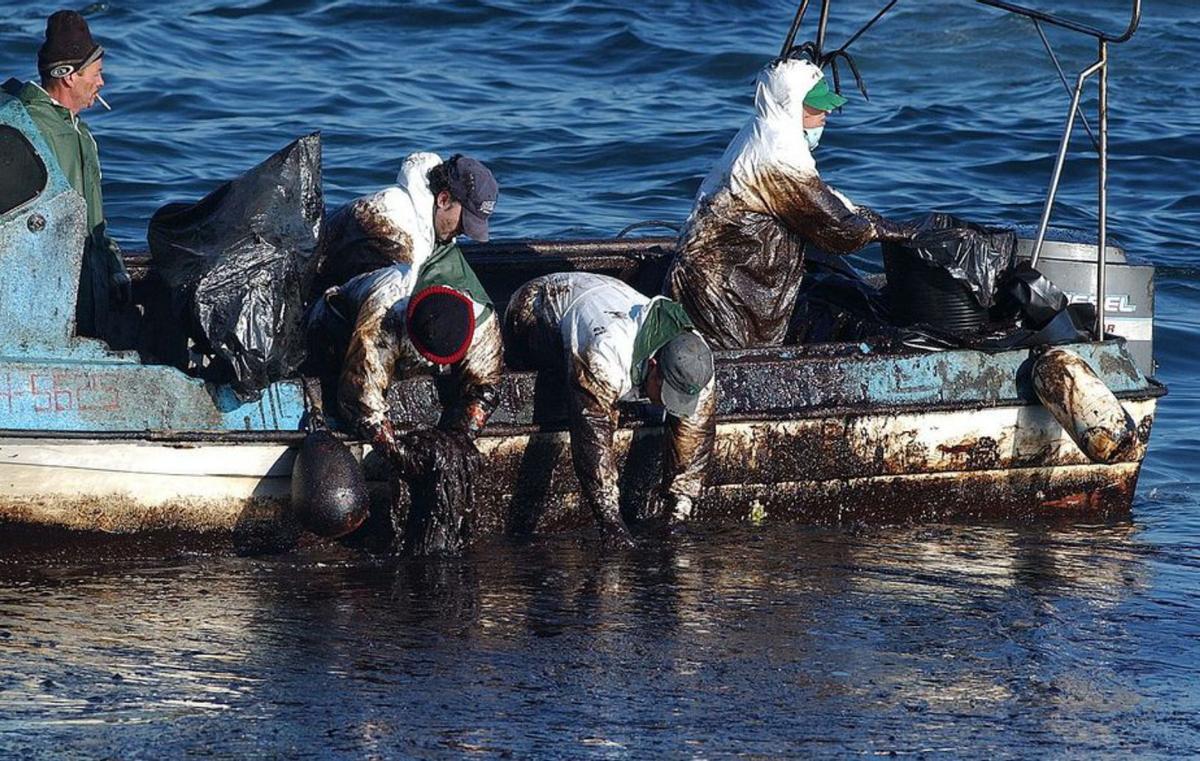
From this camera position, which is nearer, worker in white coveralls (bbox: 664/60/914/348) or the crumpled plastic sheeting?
worker in white coveralls (bbox: 664/60/914/348)

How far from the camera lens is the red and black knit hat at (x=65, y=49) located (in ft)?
23.1

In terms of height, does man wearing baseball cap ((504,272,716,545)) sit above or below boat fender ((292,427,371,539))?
above

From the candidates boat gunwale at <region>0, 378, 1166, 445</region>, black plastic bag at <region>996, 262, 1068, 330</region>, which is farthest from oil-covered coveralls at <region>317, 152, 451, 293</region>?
black plastic bag at <region>996, 262, 1068, 330</region>

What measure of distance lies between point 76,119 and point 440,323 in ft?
5.83

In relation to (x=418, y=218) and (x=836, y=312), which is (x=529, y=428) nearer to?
(x=418, y=218)

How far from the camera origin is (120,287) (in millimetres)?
7477

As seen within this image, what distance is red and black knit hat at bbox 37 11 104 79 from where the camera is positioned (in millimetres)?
7055

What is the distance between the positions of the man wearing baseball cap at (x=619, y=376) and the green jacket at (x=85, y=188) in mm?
1751

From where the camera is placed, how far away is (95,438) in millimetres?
6711

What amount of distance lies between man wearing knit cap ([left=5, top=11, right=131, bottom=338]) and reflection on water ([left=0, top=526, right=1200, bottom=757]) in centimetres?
105

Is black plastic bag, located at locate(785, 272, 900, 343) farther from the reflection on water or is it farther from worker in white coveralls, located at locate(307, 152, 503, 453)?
worker in white coveralls, located at locate(307, 152, 503, 453)

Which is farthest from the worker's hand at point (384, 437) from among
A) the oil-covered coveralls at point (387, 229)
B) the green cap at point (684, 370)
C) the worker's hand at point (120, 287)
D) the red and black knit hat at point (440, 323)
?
the worker's hand at point (120, 287)

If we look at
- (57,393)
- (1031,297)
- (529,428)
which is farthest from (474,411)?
(1031,297)

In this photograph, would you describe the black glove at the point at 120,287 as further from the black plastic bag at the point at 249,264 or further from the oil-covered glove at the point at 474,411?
the oil-covered glove at the point at 474,411
